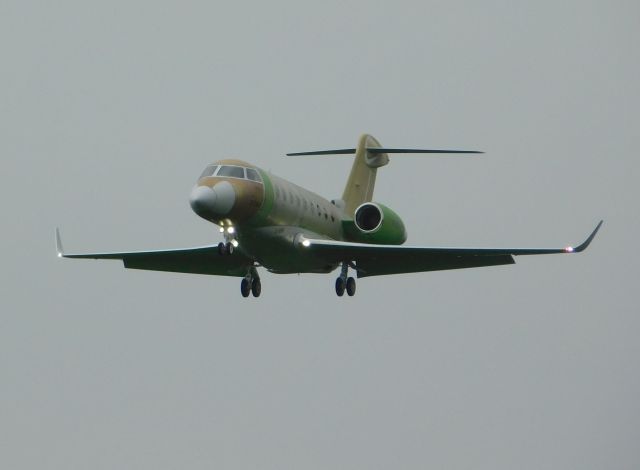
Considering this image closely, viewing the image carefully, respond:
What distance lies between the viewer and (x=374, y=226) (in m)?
42.3

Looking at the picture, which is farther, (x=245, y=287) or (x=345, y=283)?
(x=345, y=283)

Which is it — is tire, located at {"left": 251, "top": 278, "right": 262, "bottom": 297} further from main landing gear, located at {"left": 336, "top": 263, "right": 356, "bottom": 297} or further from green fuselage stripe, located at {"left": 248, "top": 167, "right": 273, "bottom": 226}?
Answer: green fuselage stripe, located at {"left": 248, "top": 167, "right": 273, "bottom": 226}

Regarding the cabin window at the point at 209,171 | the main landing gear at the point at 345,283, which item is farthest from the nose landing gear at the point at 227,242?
the main landing gear at the point at 345,283

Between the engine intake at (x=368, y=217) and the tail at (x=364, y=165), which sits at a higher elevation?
the tail at (x=364, y=165)

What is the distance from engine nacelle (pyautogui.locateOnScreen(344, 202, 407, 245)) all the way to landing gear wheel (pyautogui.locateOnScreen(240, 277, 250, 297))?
3659 mm

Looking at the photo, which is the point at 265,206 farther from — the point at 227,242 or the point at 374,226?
the point at 374,226

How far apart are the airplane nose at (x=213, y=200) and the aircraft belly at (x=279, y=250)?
1.37 m

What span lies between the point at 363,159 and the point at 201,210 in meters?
12.1

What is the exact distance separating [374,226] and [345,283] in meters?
2.24

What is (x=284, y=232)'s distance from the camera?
125 feet

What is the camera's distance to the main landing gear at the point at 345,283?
4085 centimetres

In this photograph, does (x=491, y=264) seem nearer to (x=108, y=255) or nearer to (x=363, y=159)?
(x=363, y=159)

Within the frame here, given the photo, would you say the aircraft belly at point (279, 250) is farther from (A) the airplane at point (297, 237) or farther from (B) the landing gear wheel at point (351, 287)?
(B) the landing gear wheel at point (351, 287)

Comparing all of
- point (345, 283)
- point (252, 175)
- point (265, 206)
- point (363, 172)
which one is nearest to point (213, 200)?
point (252, 175)
